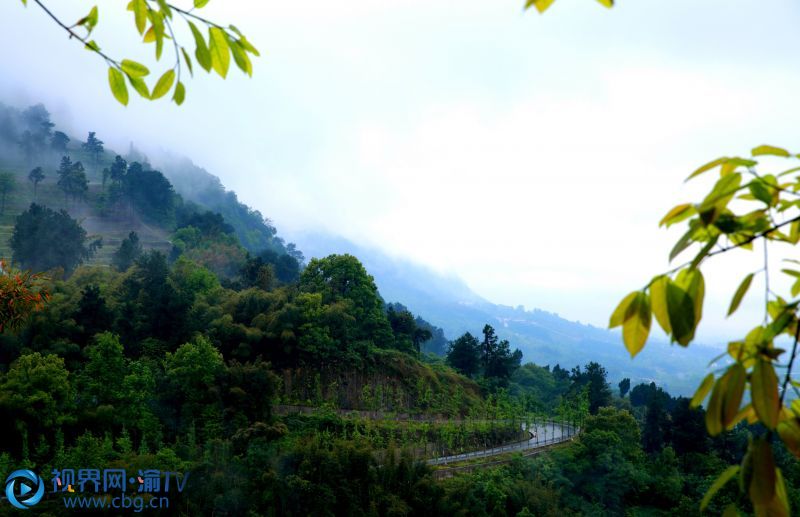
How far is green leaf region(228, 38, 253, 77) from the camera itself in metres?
0.99

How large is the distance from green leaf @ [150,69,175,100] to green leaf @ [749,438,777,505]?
1.12 m

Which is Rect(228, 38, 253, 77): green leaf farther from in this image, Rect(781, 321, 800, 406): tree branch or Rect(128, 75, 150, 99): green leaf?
Rect(781, 321, 800, 406): tree branch

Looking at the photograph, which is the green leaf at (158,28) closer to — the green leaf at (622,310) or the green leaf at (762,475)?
the green leaf at (622,310)

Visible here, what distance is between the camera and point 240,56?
1.00 m

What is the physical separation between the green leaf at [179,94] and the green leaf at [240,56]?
0.14m

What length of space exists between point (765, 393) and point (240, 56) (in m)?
0.99

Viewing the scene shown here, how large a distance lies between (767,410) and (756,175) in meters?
0.33

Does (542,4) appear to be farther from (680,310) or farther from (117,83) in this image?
(117,83)

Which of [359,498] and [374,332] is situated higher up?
[374,332]

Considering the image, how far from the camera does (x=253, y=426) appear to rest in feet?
39.7

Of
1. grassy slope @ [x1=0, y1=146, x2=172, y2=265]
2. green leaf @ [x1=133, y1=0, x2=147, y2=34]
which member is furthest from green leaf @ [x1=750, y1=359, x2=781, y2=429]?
grassy slope @ [x1=0, y1=146, x2=172, y2=265]

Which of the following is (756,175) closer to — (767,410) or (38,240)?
(767,410)

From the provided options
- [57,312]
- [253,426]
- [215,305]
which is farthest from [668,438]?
[57,312]

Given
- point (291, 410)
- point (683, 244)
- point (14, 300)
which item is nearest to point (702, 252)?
point (683, 244)
